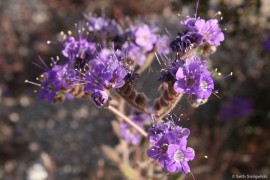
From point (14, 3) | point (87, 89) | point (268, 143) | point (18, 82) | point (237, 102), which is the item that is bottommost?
point (87, 89)

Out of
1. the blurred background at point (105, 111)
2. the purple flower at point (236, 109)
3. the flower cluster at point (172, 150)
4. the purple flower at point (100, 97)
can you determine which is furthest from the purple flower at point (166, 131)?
the purple flower at point (236, 109)

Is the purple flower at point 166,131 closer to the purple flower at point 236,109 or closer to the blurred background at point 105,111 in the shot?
the blurred background at point 105,111

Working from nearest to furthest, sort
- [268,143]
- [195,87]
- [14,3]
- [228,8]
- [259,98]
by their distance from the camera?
[195,87] → [228,8] → [268,143] → [259,98] → [14,3]

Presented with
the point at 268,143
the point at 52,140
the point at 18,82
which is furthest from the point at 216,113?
the point at 18,82

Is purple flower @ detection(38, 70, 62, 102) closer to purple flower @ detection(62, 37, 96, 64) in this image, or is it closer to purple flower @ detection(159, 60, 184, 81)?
purple flower @ detection(62, 37, 96, 64)

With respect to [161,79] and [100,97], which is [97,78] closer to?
[100,97]

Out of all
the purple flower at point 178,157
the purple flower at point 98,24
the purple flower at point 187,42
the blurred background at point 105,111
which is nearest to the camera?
the purple flower at point 178,157

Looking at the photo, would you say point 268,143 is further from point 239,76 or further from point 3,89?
point 3,89
